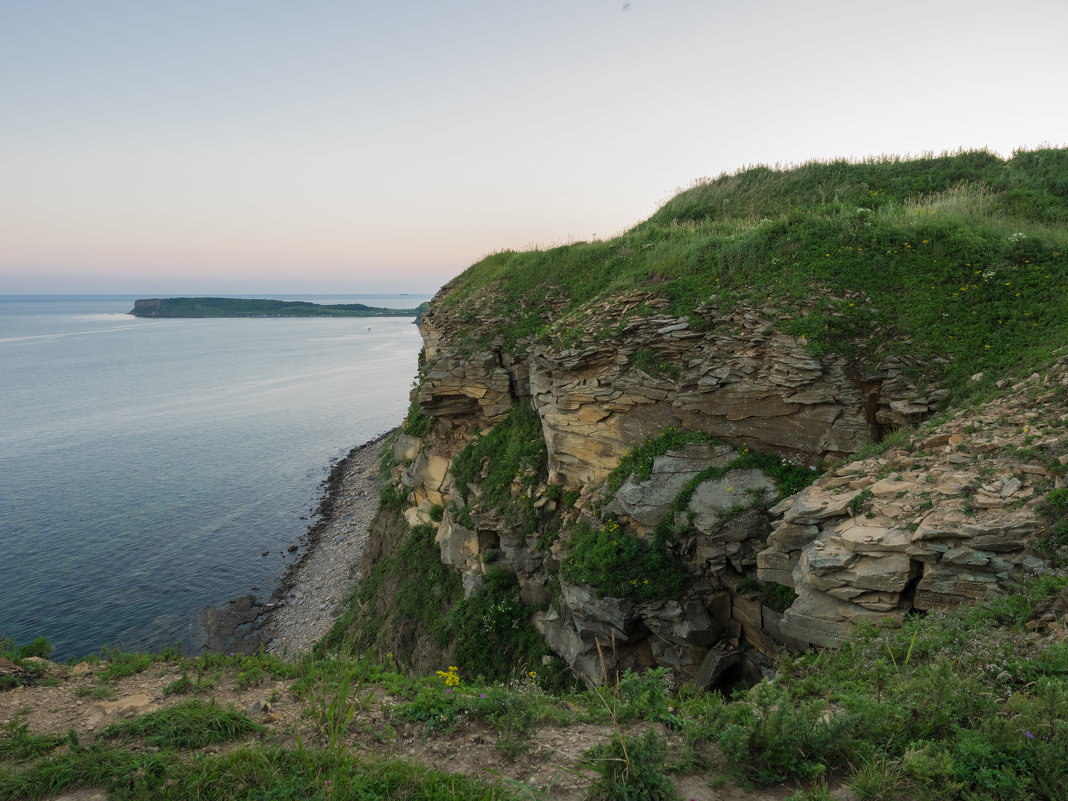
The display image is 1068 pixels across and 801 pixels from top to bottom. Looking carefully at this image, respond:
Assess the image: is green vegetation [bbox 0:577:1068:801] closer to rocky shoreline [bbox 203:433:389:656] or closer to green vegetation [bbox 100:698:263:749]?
green vegetation [bbox 100:698:263:749]

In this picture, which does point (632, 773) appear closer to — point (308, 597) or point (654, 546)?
point (654, 546)

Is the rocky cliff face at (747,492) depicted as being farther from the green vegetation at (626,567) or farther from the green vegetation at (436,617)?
the green vegetation at (436,617)

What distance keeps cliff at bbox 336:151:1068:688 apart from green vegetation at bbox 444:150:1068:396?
69 millimetres

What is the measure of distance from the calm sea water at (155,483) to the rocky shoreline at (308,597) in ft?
3.99

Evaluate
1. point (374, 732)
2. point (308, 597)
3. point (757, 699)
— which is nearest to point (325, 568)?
point (308, 597)

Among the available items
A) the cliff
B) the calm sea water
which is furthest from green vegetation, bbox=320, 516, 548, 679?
the calm sea water

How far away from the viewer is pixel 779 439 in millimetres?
12586

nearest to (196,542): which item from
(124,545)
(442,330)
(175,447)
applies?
(124,545)

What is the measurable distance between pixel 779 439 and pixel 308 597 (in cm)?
2632

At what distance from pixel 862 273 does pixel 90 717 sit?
17871 mm

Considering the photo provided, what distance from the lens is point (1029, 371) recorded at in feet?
34.3

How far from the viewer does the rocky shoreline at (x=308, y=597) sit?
82.0ft

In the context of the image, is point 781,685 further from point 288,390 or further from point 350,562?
point 288,390

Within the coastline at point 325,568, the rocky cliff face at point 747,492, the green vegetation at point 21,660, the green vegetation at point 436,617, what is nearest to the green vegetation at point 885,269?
the rocky cliff face at point 747,492
